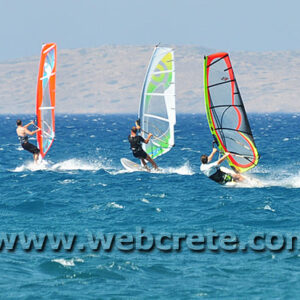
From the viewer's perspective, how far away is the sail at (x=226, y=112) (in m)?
19.1

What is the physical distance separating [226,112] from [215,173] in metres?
1.86

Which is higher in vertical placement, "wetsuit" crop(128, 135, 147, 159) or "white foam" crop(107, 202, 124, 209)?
"white foam" crop(107, 202, 124, 209)

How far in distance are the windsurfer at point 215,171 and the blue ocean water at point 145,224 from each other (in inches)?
17.5

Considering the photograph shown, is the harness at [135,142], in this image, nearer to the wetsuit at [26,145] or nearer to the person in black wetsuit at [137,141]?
the person in black wetsuit at [137,141]

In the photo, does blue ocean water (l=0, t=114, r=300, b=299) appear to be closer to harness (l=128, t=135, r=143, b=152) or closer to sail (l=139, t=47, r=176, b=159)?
harness (l=128, t=135, r=143, b=152)

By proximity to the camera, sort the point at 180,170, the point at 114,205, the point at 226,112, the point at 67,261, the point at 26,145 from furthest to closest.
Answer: the point at 180,170, the point at 26,145, the point at 226,112, the point at 114,205, the point at 67,261

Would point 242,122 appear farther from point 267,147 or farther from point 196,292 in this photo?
point 267,147

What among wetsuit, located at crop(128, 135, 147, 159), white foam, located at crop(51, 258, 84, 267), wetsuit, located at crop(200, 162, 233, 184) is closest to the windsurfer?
wetsuit, located at crop(200, 162, 233, 184)

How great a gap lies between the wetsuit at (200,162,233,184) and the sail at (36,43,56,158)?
28.1 feet

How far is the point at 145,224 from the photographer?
15.8 meters

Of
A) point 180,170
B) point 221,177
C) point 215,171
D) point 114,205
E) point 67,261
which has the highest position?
point 67,261

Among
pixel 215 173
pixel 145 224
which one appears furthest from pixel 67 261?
pixel 215 173

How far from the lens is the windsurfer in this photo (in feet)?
61.3

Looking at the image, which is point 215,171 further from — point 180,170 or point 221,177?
point 180,170
